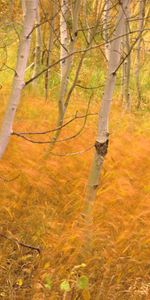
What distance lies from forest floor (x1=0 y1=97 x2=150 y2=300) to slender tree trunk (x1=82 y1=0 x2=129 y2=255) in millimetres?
57

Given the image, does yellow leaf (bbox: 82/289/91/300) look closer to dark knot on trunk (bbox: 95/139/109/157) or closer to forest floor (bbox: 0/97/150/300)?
forest floor (bbox: 0/97/150/300)

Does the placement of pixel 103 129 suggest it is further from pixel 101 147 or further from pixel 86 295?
pixel 86 295

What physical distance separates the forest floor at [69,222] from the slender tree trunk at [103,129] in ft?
0.19

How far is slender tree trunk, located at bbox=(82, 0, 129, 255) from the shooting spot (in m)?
2.54

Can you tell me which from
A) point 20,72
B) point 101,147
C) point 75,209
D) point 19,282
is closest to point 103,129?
point 101,147

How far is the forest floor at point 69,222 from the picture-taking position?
2.37 metres

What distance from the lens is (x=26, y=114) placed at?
164 inches

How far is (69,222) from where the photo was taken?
2746mm

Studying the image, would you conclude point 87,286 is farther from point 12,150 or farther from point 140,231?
point 12,150

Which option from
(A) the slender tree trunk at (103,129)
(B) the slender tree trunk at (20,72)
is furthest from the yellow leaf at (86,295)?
(B) the slender tree trunk at (20,72)

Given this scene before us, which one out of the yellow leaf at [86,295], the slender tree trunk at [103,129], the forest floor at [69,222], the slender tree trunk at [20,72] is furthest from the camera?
the slender tree trunk at [103,129]

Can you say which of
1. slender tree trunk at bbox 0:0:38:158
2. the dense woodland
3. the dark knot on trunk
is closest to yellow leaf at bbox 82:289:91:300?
the dense woodland

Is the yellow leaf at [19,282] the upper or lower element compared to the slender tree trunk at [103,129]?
lower

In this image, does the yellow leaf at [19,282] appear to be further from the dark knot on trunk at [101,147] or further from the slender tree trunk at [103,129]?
the dark knot on trunk at [101,147]
